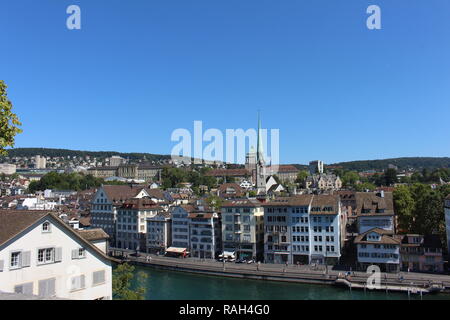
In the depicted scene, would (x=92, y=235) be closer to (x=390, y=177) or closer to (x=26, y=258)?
(x=26, y=258)

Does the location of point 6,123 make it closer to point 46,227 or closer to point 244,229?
point 46,227

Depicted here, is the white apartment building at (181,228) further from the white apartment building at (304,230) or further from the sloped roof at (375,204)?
the sloped roof at (375,204)

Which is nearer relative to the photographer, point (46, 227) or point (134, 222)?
point (46, 227)

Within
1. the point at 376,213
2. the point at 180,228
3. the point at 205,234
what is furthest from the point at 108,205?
the point at 376,213

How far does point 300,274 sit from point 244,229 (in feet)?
42.0

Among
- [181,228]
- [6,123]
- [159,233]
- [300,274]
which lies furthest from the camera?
[159,233]

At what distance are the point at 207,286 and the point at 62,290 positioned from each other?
2873 centimetres

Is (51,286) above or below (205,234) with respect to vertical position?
above

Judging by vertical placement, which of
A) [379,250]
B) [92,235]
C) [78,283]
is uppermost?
[92,235]

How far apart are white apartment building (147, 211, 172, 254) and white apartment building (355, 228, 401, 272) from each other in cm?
2929

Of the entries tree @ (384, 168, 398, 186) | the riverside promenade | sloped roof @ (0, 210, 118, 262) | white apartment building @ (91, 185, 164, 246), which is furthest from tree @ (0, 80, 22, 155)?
tree @ (384, 168, 398, 186)

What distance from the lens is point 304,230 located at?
50.2m

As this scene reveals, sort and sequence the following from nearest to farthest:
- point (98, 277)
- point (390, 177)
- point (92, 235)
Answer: point (98, 277), point (92, 235), point (390, 177)
